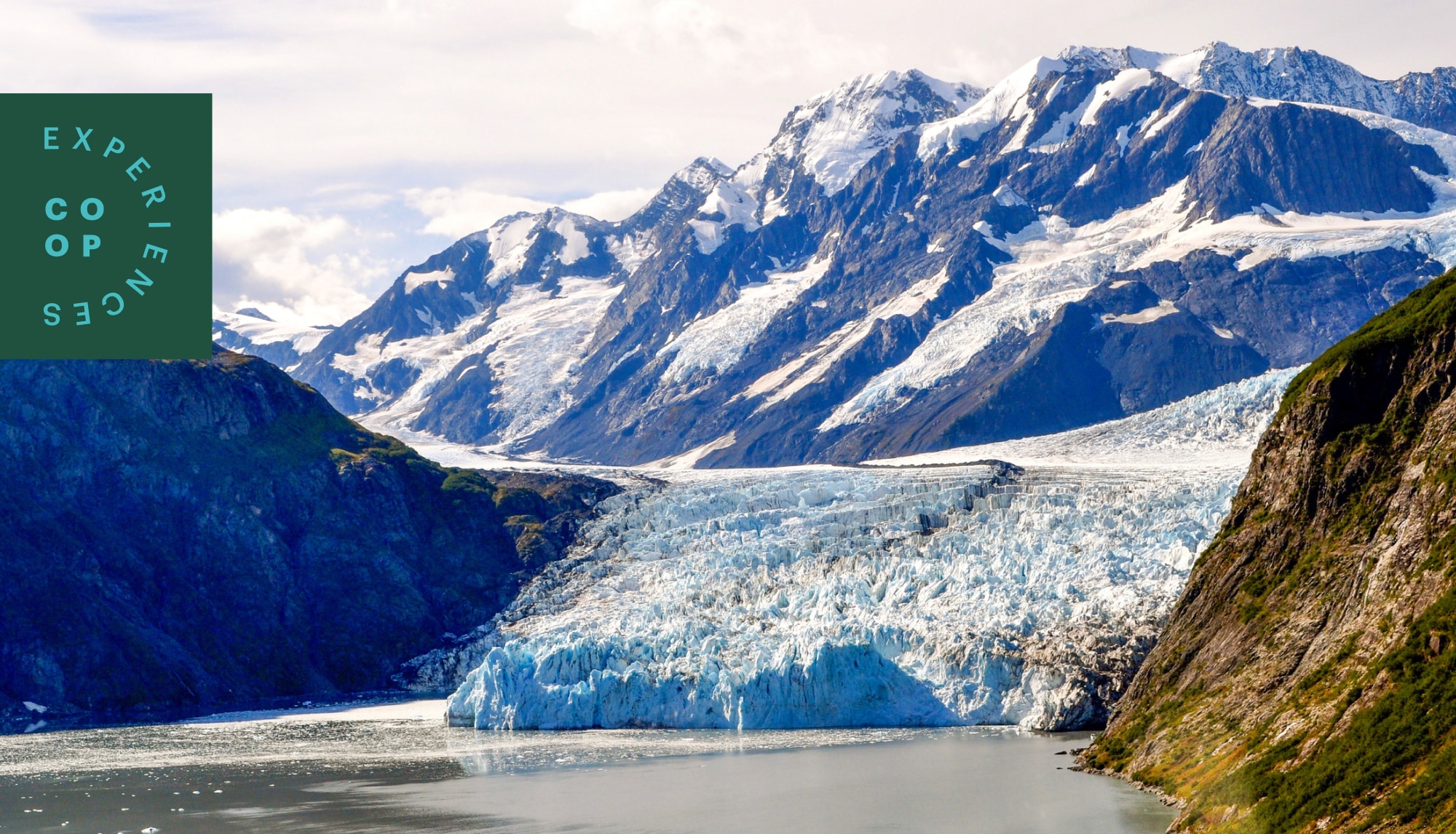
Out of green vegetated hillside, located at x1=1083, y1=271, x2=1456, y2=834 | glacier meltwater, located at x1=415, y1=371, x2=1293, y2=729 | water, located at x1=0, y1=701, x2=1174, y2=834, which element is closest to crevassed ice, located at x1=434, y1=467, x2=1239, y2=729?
glacier meltwater, located at x1=415, y1=371, x2=1293, y2=729

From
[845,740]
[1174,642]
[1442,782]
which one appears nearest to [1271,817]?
[1442,782]

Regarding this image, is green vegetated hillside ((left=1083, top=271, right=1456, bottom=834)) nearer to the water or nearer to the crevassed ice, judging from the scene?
the water

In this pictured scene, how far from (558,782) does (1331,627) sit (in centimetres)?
5503

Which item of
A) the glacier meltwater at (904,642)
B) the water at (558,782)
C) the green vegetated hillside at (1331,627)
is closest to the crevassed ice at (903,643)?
the glacier meltwater at (904,642)

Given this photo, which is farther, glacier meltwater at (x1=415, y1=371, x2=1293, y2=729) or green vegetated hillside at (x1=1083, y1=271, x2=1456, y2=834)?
glacier meltwater at (x1=415, y1=371, x2=1293, y2=729)

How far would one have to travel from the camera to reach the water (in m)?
96.5

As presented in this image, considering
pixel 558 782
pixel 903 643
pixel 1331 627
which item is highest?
pixel 1331 627

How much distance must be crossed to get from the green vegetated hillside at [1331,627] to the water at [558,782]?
22.5 feet

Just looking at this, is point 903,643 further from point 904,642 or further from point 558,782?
point 558,782

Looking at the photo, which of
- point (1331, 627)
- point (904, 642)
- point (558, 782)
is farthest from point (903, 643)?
point (1331, 627)

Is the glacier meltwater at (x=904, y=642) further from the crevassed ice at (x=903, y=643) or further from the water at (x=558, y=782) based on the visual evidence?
the water at (x=558, y=782)

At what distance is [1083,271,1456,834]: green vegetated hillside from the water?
6851mm

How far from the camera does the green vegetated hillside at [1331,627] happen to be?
70000 millimetres

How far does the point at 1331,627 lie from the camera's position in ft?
289
